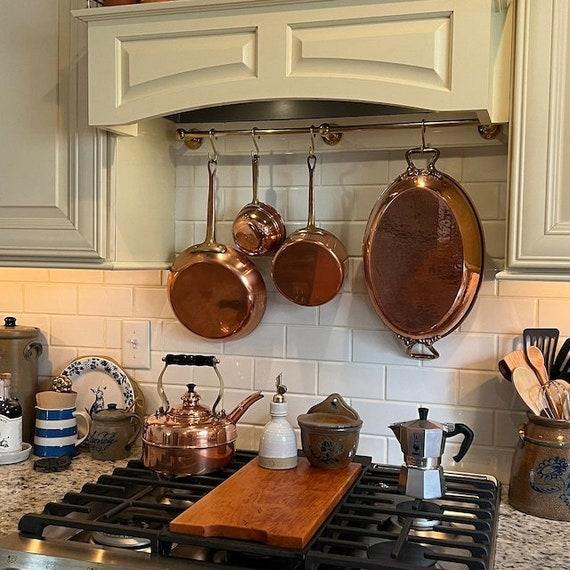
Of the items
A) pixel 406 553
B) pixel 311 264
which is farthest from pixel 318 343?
pixel 406 553

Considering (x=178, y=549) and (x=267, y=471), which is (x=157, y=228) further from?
(x=178, y=549)

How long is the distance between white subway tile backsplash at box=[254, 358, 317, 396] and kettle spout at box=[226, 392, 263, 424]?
0.31ft

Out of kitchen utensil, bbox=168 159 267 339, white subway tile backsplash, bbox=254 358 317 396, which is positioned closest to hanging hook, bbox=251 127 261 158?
kitchen utensil, bbox=168 159 267 339

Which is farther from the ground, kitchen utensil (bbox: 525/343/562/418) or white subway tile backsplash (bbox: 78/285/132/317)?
white subway tile backsplash (bbox: 78/285/132/317)

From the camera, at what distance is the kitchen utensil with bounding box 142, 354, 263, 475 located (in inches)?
66.1

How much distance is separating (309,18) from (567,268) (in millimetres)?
684

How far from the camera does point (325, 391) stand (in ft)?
6.33

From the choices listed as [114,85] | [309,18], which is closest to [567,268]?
[309,18]

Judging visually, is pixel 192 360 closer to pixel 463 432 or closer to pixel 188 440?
pixel 188 440

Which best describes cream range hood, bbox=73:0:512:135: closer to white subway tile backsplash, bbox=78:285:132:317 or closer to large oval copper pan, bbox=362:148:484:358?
large oval copper pan, bbox=362:148:484:358

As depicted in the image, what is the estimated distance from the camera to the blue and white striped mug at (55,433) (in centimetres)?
194

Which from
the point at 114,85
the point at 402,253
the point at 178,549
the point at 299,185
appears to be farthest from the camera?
the point at 299,185

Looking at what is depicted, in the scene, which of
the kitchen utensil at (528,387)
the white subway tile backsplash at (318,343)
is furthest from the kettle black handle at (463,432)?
the white subway tile backsplash at (318,343)

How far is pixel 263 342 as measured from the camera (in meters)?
1.97
